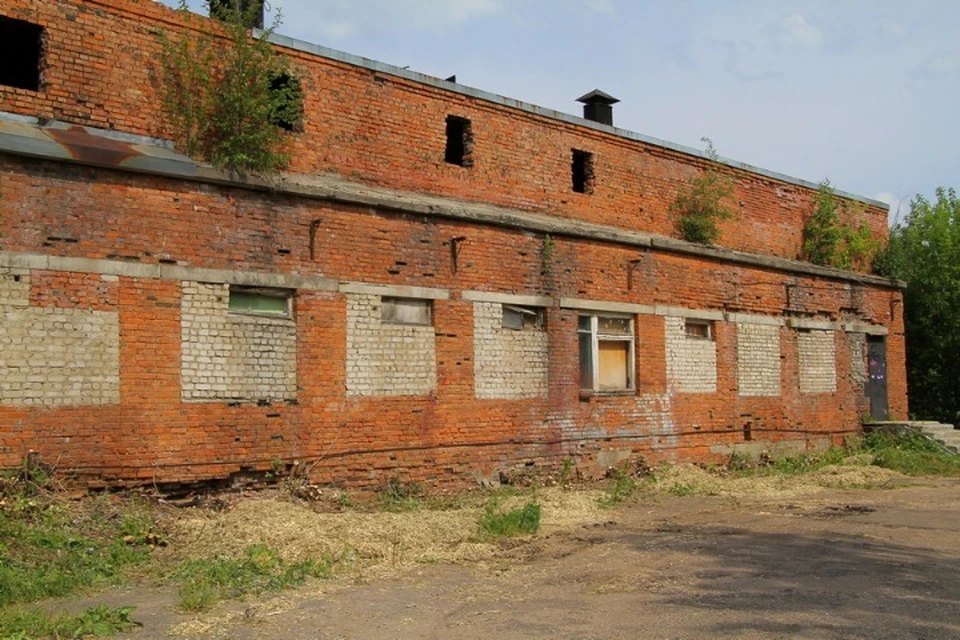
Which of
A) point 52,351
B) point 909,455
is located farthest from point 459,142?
point 909,455

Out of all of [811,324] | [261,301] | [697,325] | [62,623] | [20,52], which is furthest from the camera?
[811,324]

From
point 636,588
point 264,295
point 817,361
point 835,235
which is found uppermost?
point 835,235

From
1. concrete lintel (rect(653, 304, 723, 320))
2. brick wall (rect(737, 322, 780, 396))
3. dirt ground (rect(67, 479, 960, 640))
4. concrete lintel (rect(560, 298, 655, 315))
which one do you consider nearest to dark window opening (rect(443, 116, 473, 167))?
concrete lintel (rect(560, 298, 655, 315))

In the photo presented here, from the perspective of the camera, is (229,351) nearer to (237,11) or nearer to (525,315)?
(237,11)

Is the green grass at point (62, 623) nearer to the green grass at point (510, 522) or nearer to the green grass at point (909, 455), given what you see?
the green grass at point (510, 522)

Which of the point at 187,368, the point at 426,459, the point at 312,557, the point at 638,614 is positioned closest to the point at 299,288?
the point at 187,368

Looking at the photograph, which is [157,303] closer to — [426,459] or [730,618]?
[426,459]

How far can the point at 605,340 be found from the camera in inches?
579

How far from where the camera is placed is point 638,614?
684cm

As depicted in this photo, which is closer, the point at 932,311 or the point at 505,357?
the point at 505,357

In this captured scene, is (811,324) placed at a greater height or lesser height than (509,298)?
lesser

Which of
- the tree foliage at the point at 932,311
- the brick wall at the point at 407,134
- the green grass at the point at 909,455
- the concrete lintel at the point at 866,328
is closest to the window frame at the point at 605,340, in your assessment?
the brick wall at the point at 407,134

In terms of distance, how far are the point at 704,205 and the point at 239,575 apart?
12.4 metres

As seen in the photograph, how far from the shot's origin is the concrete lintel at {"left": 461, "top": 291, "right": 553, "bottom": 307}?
12.8 m
